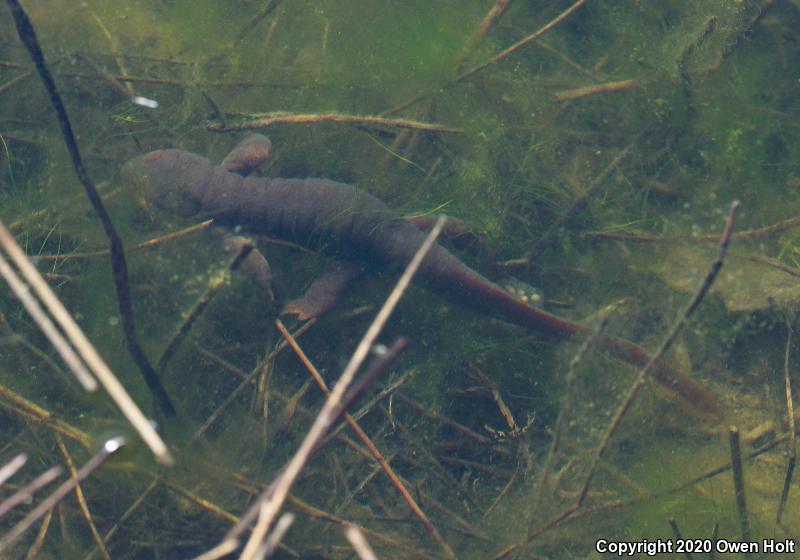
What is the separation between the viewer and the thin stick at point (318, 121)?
180 inches

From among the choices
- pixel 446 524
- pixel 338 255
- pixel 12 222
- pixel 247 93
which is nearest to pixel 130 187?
pixel 12 222

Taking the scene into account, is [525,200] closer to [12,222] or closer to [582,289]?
[582,289]

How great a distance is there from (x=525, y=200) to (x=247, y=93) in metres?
2.50

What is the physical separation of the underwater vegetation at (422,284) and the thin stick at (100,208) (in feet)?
0.11

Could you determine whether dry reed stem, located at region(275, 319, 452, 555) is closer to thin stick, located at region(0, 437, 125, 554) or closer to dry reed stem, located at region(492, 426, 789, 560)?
dry reed stem, located at region(492, 426, 789, 560)

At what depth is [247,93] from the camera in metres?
5.04

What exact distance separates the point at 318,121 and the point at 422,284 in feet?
4.92

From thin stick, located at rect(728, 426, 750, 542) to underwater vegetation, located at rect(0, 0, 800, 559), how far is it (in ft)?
0.14

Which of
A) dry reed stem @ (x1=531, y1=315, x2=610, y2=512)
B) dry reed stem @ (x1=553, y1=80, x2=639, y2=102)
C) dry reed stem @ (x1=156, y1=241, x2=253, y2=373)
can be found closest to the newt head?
dry reed stem @ (x1=156, y1=241, x2=253, y2=373)

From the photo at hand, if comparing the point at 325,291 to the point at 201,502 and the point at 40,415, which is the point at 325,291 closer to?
the point at 201,502

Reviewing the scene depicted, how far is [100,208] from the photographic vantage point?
2750mm

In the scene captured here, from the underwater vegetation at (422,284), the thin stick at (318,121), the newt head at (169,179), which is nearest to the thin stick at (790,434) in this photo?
the underwater vegetation at (422,284)

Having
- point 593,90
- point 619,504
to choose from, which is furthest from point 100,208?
point 593,90

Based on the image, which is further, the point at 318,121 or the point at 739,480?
the point at 318,121
